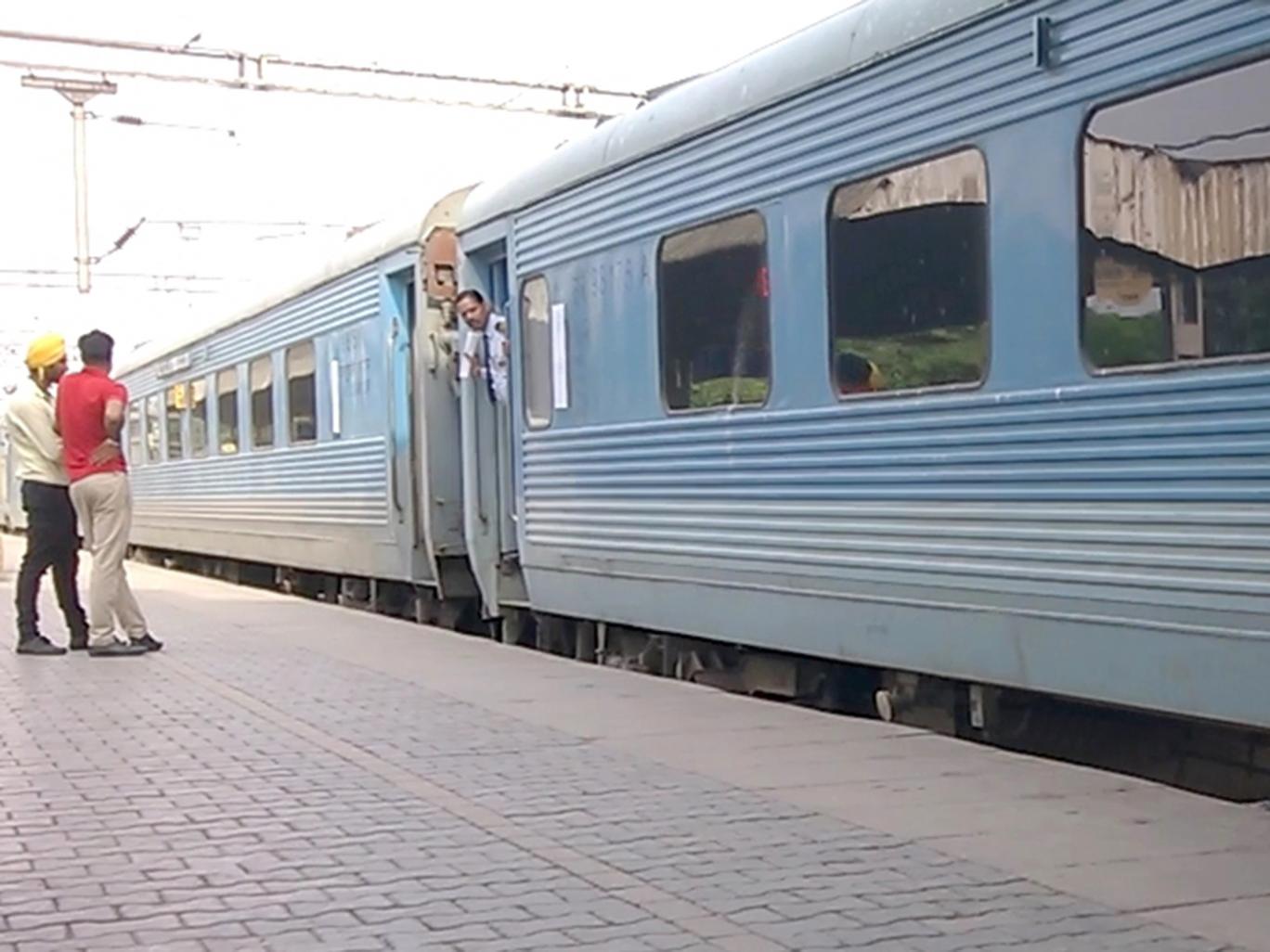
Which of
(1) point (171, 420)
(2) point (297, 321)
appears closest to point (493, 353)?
(2) point (297, 321)

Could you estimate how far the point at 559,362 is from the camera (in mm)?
10195

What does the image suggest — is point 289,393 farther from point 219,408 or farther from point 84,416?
point 84,416

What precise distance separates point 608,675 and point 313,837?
4.03 meters

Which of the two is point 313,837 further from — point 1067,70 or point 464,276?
point 464,276

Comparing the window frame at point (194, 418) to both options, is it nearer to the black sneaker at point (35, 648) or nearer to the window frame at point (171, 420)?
the window frame at point (171, 420)

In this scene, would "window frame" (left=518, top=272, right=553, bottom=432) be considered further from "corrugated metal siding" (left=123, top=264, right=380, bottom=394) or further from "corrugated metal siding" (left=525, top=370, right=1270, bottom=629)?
"corrugated metal siding" (left=123, top=264, right=380, bottom=394)

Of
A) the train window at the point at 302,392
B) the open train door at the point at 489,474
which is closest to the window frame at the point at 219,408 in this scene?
the train window at the point at 302,392

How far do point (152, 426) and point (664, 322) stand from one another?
1642 cm

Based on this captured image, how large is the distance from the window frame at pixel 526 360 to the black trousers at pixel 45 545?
274 centimetres

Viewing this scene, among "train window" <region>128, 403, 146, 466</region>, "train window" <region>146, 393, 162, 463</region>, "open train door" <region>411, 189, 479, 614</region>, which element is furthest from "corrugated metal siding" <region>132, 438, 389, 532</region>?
"train window" <region>128, 403, 146, 466</region>

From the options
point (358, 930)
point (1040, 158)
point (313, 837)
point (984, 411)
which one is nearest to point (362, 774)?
point (313, 837)

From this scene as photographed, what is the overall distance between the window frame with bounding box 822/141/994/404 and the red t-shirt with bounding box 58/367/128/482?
451 cm

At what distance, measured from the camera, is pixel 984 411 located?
6469 mm

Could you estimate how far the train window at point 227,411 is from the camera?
738 inches
